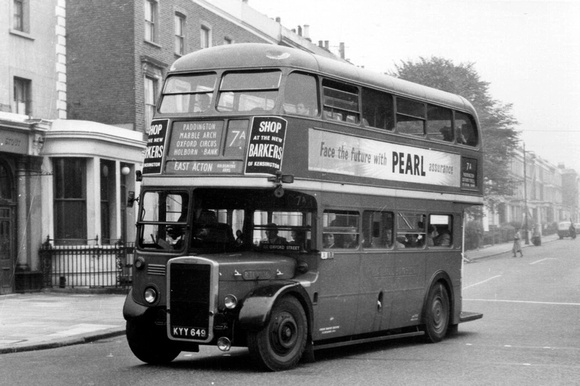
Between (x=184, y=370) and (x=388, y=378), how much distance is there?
8.49 ft

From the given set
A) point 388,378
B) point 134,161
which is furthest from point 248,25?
point 388,378

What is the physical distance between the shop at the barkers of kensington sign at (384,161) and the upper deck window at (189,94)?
148 centimetres

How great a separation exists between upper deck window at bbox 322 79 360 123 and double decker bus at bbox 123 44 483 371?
0.03 metres

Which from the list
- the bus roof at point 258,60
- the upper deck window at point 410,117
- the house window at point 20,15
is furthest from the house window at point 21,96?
the bus roof at point 258,60

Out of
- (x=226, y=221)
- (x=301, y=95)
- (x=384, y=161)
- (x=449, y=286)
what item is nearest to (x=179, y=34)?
(x=449, y=286)

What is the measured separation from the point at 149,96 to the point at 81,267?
7809 mm

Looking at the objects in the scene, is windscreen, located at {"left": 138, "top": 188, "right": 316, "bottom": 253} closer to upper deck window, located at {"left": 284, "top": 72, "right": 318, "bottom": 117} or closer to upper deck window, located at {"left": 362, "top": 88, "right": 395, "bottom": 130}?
upper deck window, located at {"left": 284, "top": 72, "right": 318, "bottom": 117}

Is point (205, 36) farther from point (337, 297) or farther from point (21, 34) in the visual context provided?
point (337, 297)

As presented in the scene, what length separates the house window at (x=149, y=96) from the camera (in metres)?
30.7

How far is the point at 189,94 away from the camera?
12.2 m

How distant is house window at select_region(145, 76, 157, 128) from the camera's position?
101 feet

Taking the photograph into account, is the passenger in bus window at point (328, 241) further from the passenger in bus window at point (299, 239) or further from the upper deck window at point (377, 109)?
the upper deck window at point (377, 109)

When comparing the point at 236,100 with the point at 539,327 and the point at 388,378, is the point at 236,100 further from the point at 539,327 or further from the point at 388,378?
the point at 539,327

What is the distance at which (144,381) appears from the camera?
1024 centimetres
